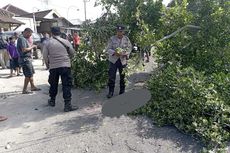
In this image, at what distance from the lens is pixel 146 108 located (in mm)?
5211

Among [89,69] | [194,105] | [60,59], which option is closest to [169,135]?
[194,105]

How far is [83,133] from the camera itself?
4.64 meters

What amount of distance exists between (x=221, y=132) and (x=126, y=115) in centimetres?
172

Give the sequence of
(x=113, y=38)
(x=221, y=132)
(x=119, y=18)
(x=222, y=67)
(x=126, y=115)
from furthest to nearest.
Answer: (x=119, y=18) → (x=113, y=38) → (x=222, y=67) → (x=126, y=115) → (x=221, y=132)

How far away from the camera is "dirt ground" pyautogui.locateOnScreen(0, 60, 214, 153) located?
4.14m

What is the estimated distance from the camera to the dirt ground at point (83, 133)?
414cm

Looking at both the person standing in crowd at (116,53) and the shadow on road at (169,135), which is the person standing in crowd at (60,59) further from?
the shadow on road at (169,135)

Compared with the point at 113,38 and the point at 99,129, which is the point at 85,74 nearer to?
the point at 113,38

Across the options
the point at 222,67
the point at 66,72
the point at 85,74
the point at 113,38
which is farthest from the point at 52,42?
the point at 222,67

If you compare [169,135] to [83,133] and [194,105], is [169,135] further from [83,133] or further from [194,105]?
[83,133]

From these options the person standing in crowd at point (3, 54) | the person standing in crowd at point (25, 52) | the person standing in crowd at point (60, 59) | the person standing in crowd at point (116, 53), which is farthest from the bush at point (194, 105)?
the person standing in crowd at point (3, 54)

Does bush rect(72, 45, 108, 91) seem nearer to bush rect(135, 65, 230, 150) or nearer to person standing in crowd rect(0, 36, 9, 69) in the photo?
bush rect(135, 65, 230, 150)

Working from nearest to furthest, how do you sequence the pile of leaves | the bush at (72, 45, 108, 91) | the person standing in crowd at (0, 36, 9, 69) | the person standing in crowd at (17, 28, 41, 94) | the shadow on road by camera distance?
the shadow on road, the pile of leaves, the person standing in crowd at (17, 28, 41, 94), the bush at (72, 45, 108, 91), the person standing in crowd at (0, 36, 9, 69)

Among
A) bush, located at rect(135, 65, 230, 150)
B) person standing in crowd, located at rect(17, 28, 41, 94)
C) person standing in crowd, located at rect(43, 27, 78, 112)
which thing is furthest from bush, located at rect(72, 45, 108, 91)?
bush, located at rect(135, 65, 230, 150)
